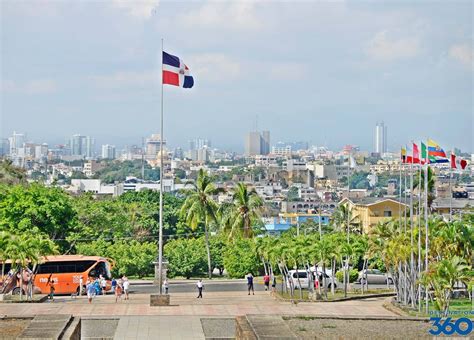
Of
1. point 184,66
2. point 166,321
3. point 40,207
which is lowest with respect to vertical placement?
point 166,321

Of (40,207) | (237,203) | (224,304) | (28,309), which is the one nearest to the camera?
(28,309)

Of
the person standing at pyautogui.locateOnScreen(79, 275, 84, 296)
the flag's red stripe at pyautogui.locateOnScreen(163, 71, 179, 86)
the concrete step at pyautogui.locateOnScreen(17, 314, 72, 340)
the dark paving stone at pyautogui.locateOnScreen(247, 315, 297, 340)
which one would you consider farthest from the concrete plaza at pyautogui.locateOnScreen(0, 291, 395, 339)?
the flag's red stripe at pyautogui.locateOnScreen(163, 71, 179, 86)

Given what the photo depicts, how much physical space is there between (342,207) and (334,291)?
110 ft

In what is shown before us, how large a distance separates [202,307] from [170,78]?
361 inches

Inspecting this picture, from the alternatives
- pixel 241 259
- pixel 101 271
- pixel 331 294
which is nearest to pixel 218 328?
pixel 331 294

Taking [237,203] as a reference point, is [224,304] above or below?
below

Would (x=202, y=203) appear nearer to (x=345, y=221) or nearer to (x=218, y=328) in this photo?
(x=345, y=221)

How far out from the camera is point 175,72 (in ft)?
134

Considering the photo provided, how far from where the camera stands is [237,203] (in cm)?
6425

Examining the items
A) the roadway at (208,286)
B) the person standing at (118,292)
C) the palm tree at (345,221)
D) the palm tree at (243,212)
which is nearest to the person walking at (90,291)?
the person standing at (118,292)

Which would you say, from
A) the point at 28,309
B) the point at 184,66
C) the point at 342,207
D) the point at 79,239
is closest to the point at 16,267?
the point at 28,309

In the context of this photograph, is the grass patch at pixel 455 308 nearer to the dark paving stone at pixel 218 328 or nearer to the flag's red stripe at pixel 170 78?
the dark paving stone at pixel 218 328

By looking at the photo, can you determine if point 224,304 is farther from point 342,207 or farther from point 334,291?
point 342,207

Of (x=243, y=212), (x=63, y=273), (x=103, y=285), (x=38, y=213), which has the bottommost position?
(x=103, y=285)
